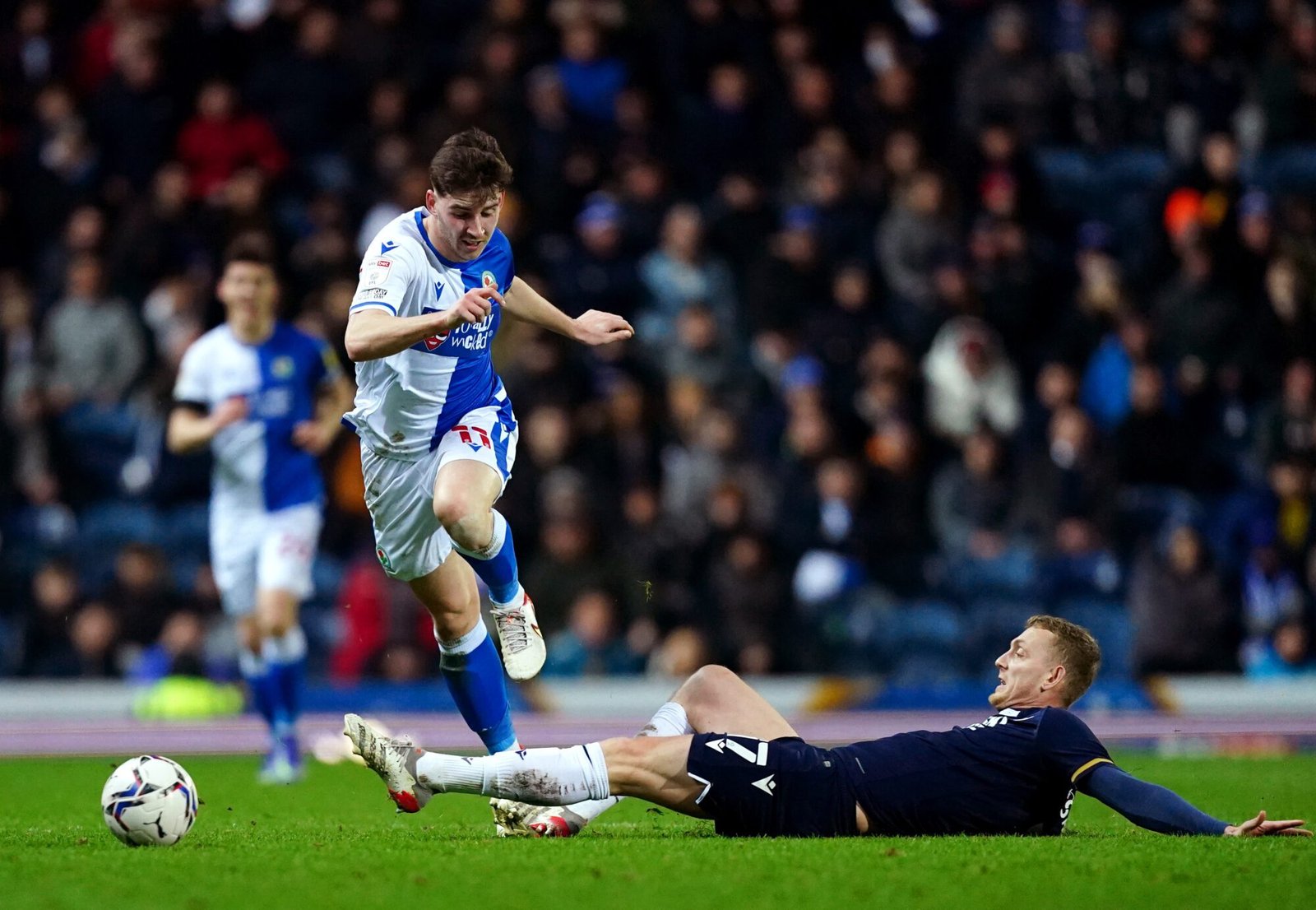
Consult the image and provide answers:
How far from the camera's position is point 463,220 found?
7035mm

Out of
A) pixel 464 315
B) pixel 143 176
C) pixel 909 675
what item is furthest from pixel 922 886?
pixel 143 176

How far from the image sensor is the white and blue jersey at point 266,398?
1061cm

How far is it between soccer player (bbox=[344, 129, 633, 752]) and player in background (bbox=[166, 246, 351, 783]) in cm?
296

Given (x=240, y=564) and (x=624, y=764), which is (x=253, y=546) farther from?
(x=624, y=764)

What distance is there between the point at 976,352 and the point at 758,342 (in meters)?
1.75

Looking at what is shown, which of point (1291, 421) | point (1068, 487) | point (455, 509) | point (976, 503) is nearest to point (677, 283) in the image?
point (976, 503)

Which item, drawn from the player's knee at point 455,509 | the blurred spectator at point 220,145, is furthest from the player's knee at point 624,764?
the blurred spectator at point 220,145

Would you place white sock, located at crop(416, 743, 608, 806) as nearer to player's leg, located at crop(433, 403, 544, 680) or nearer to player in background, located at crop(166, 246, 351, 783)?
player's leg, located at crop(433, 403, 544, 680)

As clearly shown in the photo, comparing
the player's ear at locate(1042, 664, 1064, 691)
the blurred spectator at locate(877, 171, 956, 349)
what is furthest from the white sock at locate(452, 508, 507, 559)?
the blurred spectator at locate(877, 171, 956, 349)

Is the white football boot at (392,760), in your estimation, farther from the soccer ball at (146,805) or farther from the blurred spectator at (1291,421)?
the blurred spectator at (1291,421)

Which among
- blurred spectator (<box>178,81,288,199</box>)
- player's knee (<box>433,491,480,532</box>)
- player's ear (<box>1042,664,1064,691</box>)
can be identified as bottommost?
player's ear (<box>1042,664,1064,691</box>)

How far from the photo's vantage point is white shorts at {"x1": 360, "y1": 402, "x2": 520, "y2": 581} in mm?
7434

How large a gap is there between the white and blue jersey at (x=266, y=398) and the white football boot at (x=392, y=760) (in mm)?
4456

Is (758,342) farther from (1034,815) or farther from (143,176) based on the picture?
(1034,815)
